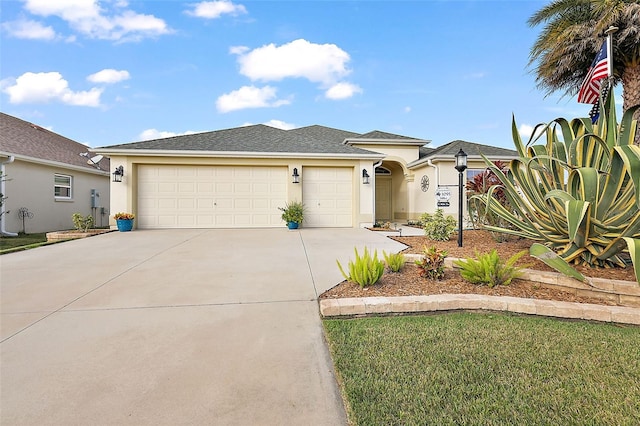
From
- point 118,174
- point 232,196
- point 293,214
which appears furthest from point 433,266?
point 118,174

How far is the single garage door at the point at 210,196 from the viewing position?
1115 centimetres

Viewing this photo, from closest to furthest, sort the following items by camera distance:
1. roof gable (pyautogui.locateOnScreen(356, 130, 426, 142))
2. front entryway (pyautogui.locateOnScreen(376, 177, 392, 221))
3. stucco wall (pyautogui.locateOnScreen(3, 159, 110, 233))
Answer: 1. stucco wall (pyautogui.locateOnScreen(3, 159, 110, 233))
2. roof gable (pyautogui.locateOnScreen(356, 130, 426, 142))
3. front entryway (pyautogui.locateOnScreen(376, 177, 392, 221))

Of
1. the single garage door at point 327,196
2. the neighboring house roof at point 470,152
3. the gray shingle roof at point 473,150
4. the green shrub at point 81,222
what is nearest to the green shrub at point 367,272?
the single garage door at point 327,196

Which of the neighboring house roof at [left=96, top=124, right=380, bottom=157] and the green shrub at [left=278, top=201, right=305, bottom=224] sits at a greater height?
the neighboring house roof at [left=96, top=124, right=380, bottom=157]

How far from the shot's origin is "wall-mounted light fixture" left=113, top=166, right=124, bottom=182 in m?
10.7

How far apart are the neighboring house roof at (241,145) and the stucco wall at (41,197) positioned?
2.92 meters

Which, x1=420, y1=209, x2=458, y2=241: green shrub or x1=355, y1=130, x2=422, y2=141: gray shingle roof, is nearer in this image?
x1=420, y1=209, x2=458, y2=241: green shrub

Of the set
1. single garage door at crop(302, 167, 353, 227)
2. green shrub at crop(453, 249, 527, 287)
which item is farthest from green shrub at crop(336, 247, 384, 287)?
single garage door at crop(302, 167, 353, 227)

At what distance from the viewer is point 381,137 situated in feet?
53.3

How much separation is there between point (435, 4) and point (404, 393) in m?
12.0

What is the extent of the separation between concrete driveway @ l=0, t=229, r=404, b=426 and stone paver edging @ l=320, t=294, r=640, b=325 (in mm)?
374

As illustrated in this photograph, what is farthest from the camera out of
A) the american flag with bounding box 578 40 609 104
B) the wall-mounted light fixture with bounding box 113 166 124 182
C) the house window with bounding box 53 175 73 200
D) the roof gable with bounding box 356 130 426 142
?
the roof gable with bounding box 356 130 426 142

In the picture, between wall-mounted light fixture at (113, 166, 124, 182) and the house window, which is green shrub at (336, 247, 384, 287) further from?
the house window

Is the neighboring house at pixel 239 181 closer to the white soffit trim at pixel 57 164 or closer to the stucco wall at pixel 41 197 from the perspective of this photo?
the white soffit trim at pixel 57 164
